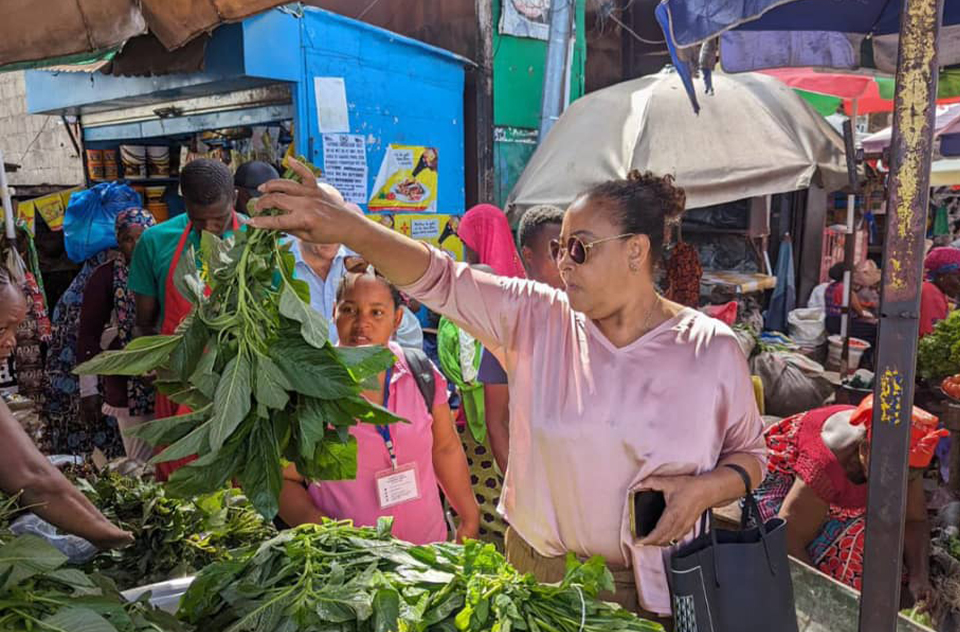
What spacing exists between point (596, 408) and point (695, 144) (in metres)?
4.10

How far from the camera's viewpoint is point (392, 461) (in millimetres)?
2363

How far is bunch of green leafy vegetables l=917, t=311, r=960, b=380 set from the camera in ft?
14.0

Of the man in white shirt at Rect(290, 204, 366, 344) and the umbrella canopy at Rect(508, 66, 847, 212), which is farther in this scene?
the umbrella canopy at Rect(508, 66, 847, 212)

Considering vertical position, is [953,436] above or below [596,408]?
below

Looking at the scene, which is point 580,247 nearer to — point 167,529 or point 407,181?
point 167,529

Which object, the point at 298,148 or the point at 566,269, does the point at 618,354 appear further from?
the point at 298,148

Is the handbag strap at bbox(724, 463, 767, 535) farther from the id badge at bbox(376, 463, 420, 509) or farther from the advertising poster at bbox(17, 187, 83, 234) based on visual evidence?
the advertising poster at bbox(17, 187, 83, 234)

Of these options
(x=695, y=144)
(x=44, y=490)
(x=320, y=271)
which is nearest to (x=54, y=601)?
(x=44, y=490)

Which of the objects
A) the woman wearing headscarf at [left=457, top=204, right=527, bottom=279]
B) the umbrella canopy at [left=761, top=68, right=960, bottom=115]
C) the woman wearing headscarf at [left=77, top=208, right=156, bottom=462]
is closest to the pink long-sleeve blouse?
the woman wearing headscarf at [left=457, top=204, right=527, bottom=279]

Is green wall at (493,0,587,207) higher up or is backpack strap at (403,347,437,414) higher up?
green wall at (493,0,587,207)

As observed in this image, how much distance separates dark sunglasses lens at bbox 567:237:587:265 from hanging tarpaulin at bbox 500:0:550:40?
18.4 feet

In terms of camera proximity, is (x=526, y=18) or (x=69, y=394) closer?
(x=69, y=394)

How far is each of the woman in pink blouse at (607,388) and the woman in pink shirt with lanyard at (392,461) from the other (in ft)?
1.42

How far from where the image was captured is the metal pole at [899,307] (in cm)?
174
